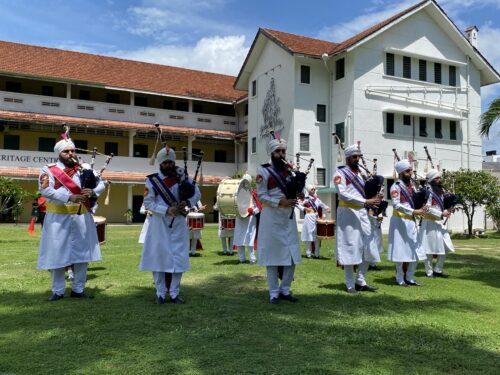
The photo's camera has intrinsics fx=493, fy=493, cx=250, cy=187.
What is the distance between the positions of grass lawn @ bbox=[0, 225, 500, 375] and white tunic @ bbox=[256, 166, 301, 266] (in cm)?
65

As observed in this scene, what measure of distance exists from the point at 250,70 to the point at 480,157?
663 inches

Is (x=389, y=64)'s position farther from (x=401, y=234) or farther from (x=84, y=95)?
(x=401, y=234)

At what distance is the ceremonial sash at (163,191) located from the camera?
23.7ft

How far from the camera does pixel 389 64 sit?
3033 cm

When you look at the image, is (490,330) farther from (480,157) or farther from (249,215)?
(480,157)

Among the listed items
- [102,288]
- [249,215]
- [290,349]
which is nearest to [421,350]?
[290,349]

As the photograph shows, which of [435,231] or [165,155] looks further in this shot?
[435,231]

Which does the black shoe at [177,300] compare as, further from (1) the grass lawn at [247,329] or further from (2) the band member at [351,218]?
(2) the band member at [351,218]

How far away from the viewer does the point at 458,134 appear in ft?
106

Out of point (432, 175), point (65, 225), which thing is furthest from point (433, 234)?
point (65, 225)

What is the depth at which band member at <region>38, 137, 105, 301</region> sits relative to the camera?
726 cm

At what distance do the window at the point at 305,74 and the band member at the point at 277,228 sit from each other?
23655 millimetres

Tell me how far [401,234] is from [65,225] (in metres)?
5.78

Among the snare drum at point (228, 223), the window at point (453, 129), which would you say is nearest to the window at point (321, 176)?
the window at point (453, 129)
